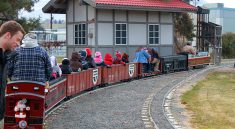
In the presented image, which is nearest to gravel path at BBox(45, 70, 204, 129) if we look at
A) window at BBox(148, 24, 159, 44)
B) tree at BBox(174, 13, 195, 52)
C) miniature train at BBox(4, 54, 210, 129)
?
miniature train at BBox(4, 54, 210, 129)

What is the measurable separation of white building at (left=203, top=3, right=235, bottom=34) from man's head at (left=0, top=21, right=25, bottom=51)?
63.4 meters

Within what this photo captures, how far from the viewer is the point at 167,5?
30891 millimetres

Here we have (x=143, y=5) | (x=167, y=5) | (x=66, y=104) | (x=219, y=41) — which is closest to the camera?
(x=66, y=104)

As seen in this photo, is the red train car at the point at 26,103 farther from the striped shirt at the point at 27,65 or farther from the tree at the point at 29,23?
the tree at the point at 29,23

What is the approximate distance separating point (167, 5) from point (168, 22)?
1379 millimetres

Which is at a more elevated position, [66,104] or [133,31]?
[133,31]

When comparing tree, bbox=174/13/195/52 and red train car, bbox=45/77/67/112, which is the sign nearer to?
red train car, bbox=45/77/67/112

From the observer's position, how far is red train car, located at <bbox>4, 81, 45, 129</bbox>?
25.8ft

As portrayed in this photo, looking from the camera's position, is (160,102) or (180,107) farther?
(160,102)

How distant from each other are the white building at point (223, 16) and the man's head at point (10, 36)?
→ 208ft

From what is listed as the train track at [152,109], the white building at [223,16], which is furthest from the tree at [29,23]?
the white building at [223,16]

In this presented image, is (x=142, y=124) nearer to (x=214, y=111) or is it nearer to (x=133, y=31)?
(x=214, y=111)

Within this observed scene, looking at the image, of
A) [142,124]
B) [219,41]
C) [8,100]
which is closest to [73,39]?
[219,41]

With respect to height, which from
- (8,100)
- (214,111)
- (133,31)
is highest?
(133,31)
